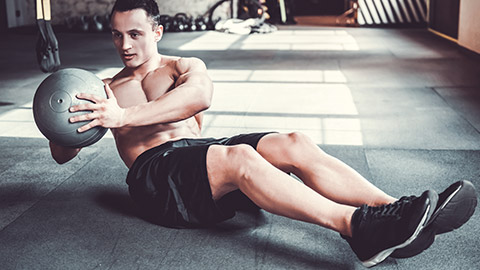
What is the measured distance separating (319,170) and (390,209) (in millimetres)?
321

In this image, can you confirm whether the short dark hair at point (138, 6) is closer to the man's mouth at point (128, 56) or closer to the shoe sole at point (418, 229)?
the man's mouth at point (128, 56)

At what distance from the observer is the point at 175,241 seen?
2014mm

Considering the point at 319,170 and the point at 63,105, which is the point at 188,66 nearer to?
the point at 63,105

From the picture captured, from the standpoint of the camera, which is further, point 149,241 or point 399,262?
point 149,241

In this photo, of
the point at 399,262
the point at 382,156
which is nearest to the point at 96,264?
the point at 399,262

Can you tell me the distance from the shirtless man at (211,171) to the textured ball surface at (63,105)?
4cm

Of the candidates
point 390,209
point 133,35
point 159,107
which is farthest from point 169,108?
point 390,209

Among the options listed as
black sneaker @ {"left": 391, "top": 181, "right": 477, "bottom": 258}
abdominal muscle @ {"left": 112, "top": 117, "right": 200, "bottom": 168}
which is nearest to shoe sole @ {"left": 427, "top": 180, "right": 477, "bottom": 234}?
black sneaker @ {"left": 391, "top": 181, "right": 477, "bottom": 258}

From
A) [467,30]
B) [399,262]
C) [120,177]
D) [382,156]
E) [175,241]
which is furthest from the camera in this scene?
[467,30]

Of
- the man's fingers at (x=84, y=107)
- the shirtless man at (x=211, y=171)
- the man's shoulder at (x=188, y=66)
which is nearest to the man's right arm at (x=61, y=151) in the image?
the shirtless man at (x=211, y=171)

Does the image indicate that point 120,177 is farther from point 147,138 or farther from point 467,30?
point 467,30

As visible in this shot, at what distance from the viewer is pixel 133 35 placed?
2.07 metres

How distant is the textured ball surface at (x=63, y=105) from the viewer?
191 cm

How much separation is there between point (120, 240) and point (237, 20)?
9085 mm
